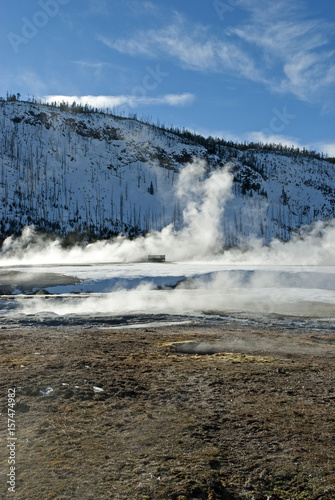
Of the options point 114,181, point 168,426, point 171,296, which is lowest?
point 171,296

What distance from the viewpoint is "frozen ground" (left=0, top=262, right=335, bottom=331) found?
723 inches

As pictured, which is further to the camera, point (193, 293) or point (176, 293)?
point (193, 293)

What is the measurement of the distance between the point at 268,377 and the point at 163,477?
4078 millimetres

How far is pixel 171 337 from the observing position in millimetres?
12336

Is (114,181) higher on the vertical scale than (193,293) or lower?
higher

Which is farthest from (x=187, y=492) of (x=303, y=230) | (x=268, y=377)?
(x=303, y=230)

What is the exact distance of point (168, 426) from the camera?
480 cm

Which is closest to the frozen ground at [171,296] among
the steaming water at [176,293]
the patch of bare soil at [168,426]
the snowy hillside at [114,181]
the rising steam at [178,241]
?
the steaming water at [176,293]

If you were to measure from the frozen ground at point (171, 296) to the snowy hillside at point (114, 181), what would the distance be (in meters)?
61.4

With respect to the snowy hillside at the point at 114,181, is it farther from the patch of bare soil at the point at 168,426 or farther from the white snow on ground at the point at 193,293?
the patch of bare soil at the point at 168,426

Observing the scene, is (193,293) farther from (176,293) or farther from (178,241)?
(178,241)

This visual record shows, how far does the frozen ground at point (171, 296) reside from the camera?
1836 centimetres

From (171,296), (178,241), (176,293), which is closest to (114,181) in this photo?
(178,241)

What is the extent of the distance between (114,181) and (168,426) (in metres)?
120
